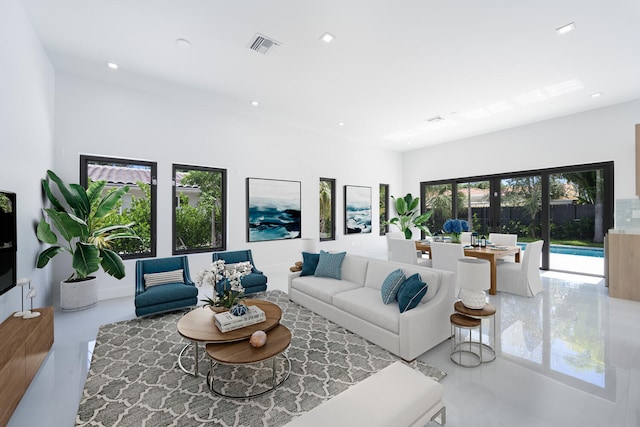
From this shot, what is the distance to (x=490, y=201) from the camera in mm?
7414

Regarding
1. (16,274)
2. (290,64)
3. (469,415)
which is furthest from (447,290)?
(16,274)

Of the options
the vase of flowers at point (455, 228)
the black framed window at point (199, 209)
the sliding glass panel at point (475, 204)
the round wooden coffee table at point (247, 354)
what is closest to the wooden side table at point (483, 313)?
the round wooden coffee table at point (247, 354)

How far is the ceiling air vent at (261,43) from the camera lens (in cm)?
337

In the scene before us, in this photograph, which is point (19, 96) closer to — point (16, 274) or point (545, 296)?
point (16, 274)

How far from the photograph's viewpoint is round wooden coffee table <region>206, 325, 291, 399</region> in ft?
7.17

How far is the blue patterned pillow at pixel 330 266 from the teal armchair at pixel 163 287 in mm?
1870

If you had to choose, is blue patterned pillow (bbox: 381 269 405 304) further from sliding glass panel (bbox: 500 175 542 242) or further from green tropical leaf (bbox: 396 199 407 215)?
green tropical leaf (bbox: 396 199 407 215)

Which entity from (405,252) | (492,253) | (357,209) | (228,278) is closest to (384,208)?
(357,209)

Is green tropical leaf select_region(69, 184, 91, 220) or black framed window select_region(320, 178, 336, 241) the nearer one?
green tropical leaf select_region(69, 184, 91, 220)

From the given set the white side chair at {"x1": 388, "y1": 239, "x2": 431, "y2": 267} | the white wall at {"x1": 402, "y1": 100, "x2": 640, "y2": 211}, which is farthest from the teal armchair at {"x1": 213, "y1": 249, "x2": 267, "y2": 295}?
the white wall at {"x1": 402, "y1": 100, "x2": 640, "y2": 211}

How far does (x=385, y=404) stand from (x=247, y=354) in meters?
1.15

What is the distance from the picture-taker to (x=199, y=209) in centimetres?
573

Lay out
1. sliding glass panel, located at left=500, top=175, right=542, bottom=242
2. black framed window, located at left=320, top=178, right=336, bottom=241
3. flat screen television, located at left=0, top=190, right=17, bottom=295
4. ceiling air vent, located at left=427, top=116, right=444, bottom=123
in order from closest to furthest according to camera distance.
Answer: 1. flat screen television, located at left=0, top=190, right=17, bottom=295
2. ceiling air vent, located at left=427, top=116, right=444, bottom=123
3. sliding glass panel, located at left=500, top=175, right=542, bottom=242
4. black framed window, located at left=320, top=178, right=336, bottom=241

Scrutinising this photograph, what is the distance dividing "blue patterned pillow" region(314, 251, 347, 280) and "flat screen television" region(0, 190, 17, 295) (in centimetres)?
342
